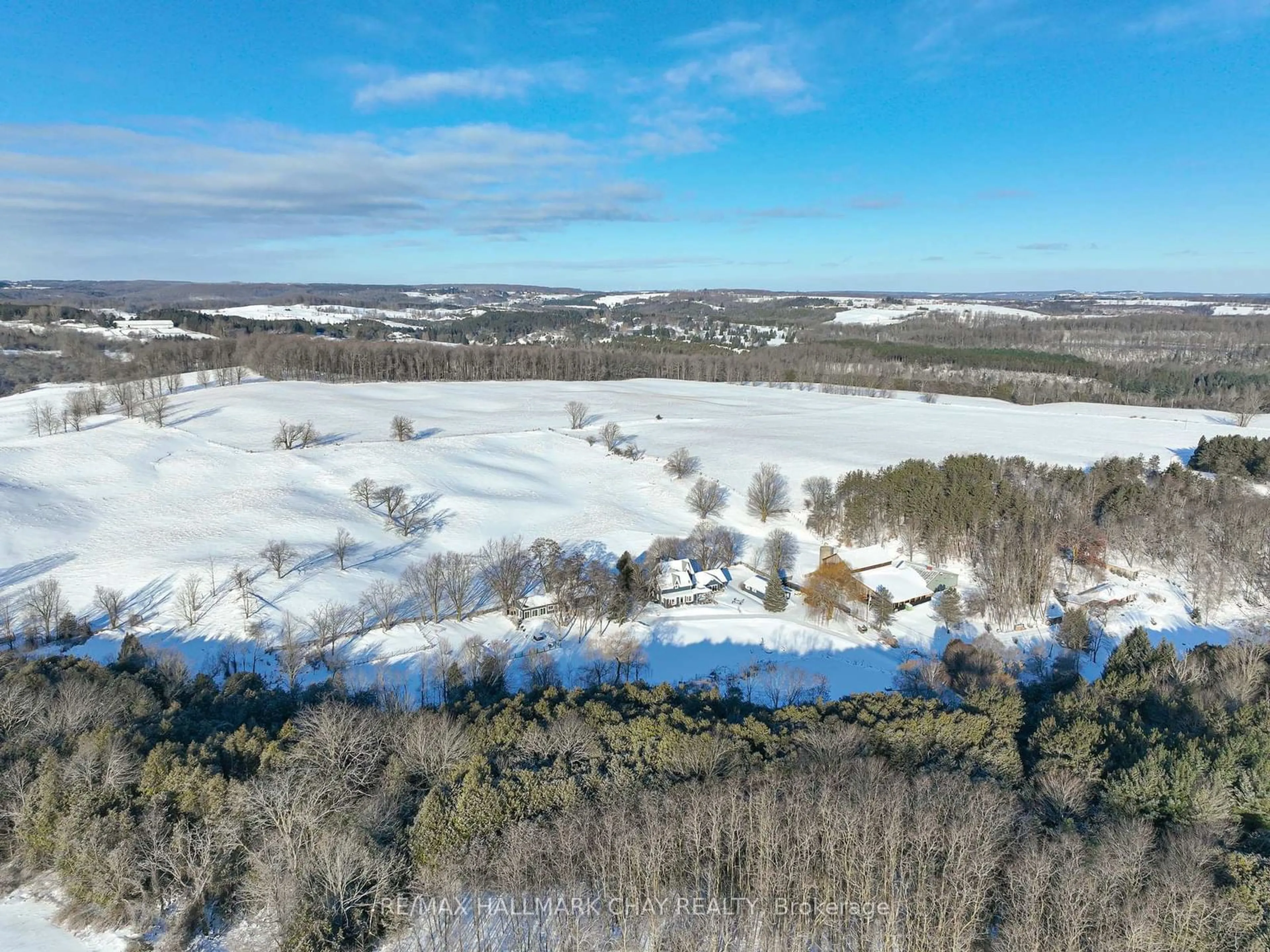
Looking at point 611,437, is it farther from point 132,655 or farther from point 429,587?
point 132,655

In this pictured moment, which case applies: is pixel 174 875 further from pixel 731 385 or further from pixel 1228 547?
pixel 731 385

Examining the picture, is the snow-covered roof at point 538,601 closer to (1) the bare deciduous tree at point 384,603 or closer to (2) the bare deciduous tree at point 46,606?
(1) the bare deciduous tree at point 384,603

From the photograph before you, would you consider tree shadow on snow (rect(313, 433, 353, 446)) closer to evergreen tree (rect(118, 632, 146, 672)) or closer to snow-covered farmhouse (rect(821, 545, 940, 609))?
evergreen tree (rect(118, 632, 146, 672))

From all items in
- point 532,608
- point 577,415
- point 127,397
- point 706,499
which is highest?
point 127,397

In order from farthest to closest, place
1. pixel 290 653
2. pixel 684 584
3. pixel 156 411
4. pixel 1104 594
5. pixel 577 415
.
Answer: pixel 577 415, pixel 156 411, pixel 1104 594, pixel 684 584, pixel 290 653

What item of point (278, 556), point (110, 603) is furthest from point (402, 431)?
point (110, 603)

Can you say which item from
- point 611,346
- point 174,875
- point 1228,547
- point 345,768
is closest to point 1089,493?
point 1228,547

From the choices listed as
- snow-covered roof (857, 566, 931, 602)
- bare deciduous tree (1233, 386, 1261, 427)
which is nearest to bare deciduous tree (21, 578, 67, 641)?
snow-covered roof (857, 566, 931, 602)
